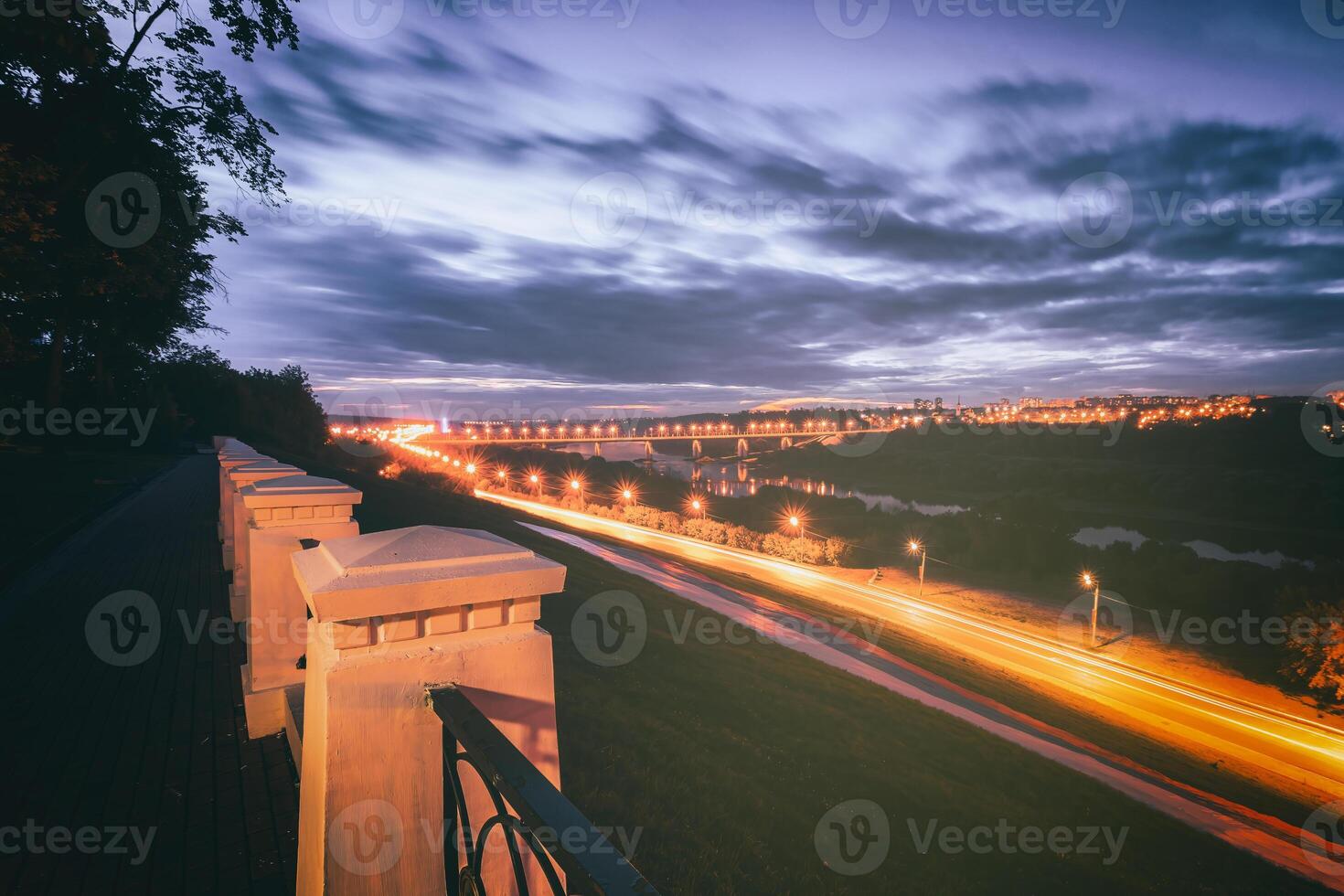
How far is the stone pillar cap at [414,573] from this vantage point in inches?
61.7

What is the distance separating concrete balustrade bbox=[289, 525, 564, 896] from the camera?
1.62 meters

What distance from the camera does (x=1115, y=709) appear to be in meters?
21.4

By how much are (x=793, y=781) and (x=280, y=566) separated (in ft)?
20.7

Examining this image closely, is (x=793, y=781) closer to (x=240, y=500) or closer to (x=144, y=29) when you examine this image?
(x=240, y=500)

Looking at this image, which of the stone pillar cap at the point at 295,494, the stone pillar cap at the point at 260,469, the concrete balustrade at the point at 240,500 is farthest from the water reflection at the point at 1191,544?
the stone pillar cap at the point at 295,494

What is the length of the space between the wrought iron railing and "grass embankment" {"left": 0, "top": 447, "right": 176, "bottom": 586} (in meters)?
10.5

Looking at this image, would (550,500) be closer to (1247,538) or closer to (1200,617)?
(1200,617)

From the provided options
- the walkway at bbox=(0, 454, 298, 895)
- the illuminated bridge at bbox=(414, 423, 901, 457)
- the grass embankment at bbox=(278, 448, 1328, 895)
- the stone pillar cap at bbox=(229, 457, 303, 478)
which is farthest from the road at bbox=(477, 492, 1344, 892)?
the illuminated bridge at bbox=(414, 423, 901, 457)

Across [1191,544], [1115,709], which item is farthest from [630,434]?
[1115,709]

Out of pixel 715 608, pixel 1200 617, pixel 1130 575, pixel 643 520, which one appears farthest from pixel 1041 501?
pixel 715 608

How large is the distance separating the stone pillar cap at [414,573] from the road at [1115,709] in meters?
16.7

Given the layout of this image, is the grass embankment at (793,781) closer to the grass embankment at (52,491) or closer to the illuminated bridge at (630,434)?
the grass embankment at (52,491)

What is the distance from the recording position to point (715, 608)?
20156 millimetres

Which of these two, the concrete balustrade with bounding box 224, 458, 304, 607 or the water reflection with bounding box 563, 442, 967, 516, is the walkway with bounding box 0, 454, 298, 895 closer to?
the concrete balustrade with bounding box 224, 458, 304, 607
